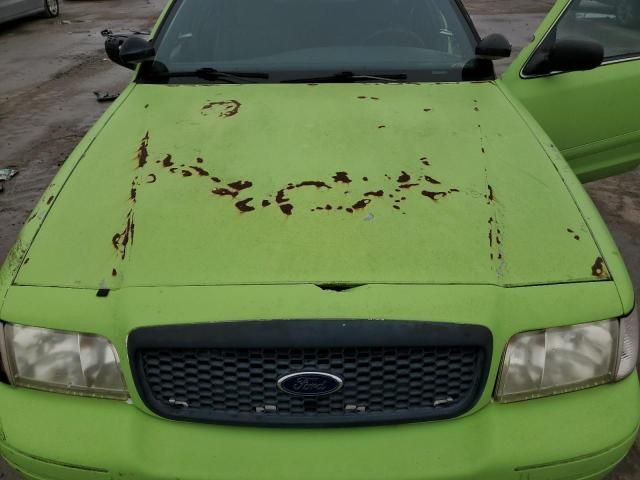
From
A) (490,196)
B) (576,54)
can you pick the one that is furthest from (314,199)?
(576,54)

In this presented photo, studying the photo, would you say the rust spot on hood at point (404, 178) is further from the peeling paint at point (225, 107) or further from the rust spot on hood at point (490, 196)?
the peeling paint at point (225, 107)

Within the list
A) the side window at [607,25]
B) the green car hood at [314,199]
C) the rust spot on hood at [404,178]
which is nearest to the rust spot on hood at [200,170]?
the green car hood at [314,199]

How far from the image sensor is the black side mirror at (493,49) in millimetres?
2758

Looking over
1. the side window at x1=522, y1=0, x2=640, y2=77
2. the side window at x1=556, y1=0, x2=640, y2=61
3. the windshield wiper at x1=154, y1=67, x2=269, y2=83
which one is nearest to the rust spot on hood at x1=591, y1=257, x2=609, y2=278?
the windshield wiper at x1=154, y1=67, x2=269, y2=83

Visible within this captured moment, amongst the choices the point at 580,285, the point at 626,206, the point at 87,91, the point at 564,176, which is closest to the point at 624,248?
the point at 626,206

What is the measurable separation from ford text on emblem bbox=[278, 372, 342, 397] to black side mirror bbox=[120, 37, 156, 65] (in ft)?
5.81

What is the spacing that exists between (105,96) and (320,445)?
688 cm

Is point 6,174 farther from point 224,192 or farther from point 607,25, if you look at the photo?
point 607,25

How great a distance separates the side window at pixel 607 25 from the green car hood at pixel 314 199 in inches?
37.7

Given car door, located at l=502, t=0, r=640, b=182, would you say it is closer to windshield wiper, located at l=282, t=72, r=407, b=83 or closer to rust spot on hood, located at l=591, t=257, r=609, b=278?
windshield wiper, located at l=282, t=72, r=407, b=83

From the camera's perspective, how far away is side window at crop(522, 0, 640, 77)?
10.6ft

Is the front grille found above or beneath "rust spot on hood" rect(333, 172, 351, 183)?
beneath

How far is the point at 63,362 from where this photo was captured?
5.63 feet

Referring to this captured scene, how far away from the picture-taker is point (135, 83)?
2812mm
